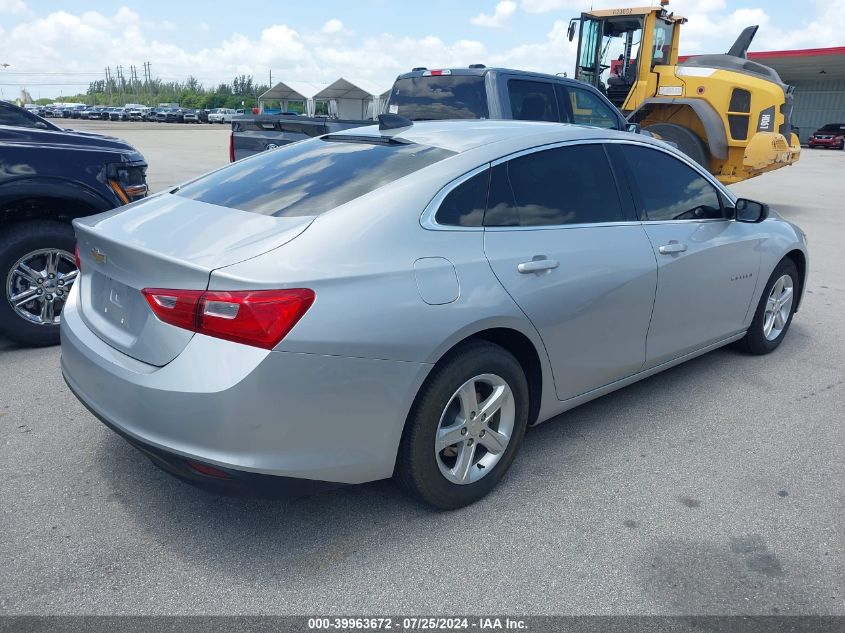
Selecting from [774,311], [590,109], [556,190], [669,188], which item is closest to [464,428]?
[556,190]

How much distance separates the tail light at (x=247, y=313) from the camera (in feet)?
7.61

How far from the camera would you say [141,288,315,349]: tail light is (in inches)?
91.4

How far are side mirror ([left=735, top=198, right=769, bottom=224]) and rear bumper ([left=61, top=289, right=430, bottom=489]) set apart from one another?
281 cm

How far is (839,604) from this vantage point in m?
2.48

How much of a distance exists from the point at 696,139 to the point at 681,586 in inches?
461

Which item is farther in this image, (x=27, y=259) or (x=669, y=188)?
(x=27, y=259)

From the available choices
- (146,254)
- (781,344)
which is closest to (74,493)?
(146,254)

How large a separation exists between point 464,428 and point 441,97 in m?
6.44

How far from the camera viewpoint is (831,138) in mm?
38500

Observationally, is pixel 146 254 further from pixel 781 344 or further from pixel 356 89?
pixel 356 89

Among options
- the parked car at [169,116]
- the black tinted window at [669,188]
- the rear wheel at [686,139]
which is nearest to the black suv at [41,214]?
the black tinted window at [669,188]

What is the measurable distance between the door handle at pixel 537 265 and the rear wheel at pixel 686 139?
421 inches

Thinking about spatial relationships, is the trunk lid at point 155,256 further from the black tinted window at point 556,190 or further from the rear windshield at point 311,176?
the black tinted window at point 556,190

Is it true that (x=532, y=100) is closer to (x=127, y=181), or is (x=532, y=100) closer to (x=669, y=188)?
(x=669, y=188)
